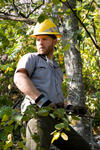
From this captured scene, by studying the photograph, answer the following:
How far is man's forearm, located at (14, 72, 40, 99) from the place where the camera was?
91.0 inches

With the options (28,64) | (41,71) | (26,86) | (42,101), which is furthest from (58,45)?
(42,101)

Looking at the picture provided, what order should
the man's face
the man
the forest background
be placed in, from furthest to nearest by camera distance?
the man's face
the man
the forest background

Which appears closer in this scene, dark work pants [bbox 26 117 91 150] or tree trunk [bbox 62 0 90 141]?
dark work pants [bbox 26 117 91 150]

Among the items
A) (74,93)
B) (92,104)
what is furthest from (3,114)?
(92,104)

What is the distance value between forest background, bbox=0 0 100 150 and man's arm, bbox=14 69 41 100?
42 centimetres

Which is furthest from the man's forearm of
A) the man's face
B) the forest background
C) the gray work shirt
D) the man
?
the man's face

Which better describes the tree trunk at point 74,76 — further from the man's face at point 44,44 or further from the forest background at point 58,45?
the man's face at point 44,44

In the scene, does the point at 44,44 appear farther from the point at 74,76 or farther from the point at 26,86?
the point at 74,76

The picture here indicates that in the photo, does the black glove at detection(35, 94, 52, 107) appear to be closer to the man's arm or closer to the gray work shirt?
the man's arm

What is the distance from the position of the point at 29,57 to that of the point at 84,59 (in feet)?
16.2

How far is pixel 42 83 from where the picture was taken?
2611mm

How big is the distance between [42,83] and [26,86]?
0.32 m

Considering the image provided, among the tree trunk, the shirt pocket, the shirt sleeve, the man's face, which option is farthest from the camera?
the tree trunk

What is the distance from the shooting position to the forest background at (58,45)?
5.28ft
